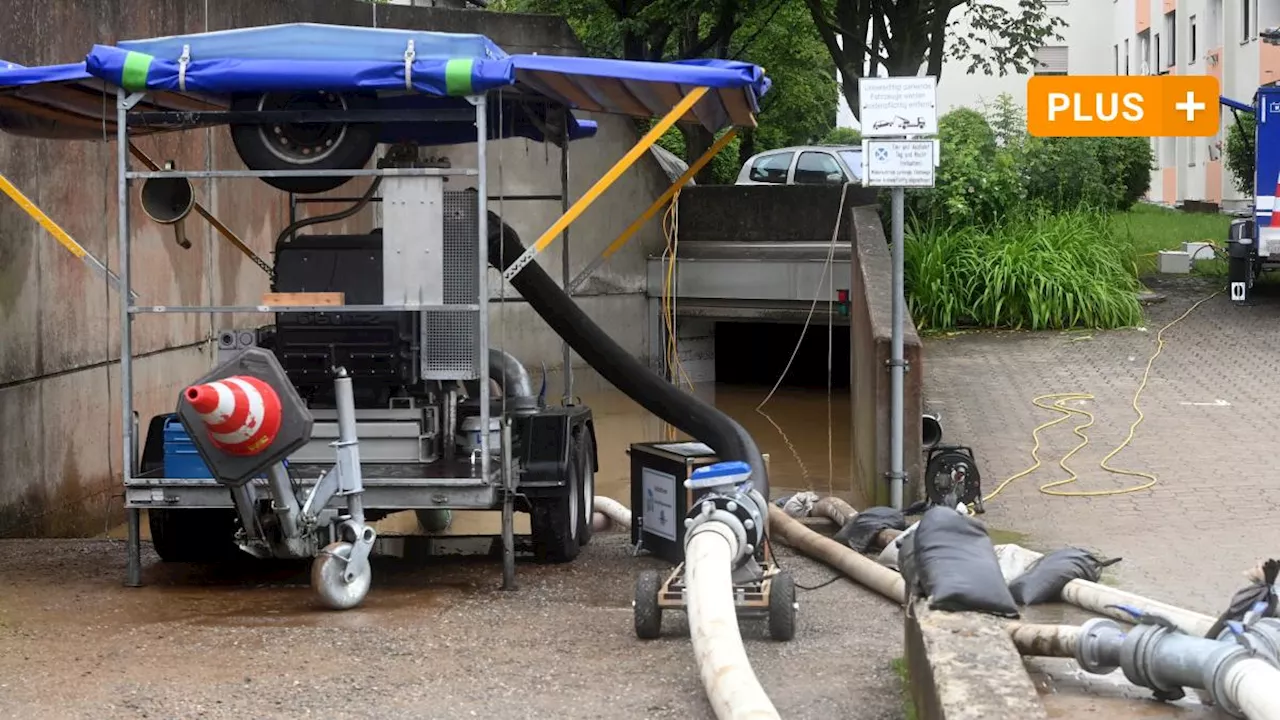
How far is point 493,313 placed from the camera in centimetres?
1941

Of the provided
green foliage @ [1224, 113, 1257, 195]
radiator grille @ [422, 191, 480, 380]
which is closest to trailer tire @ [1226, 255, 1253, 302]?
green foliage @ [1224, 113, 1257, 195]

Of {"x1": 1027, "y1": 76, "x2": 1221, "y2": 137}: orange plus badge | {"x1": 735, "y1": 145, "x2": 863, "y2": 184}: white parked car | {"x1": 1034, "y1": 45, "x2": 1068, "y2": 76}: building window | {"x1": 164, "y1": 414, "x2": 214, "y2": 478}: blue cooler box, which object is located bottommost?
{"x1": 164, "y1": 414, "x2": 214, "y2": 478}: blue cooler box

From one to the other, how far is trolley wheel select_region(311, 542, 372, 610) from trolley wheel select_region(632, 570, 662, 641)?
4.74ft

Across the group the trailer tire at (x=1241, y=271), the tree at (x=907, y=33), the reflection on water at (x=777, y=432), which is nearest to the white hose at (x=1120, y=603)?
the reflection on water at (x=777, y=432)

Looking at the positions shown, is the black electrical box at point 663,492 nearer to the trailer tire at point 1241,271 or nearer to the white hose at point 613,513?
the white hose at point 613,513

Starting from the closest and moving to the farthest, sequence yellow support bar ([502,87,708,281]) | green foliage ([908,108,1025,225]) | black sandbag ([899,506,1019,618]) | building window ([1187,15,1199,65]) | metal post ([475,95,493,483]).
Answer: black sandbag ([899,506,1019,618]), metal post ([475,95,493,483]), yellow support bar ([502,87,708,281]), green foliage ([908,108,1025,225]), building window ([1187,15,1199,65])

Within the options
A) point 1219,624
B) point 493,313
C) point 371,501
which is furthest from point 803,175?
point 1219,624

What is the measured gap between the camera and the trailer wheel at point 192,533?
28.8 ft

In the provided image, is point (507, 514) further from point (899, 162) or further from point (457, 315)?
point (899, 162)

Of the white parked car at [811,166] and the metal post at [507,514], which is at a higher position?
the white parked car at [811,166]

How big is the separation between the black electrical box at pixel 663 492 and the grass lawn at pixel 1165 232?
12.8m

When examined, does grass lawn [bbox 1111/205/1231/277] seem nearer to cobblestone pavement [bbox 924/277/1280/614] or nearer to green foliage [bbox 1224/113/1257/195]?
green foliage [bbox 1224/113/1257/195]

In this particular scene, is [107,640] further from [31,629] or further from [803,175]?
[803,175]

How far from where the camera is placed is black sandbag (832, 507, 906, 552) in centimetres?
909
